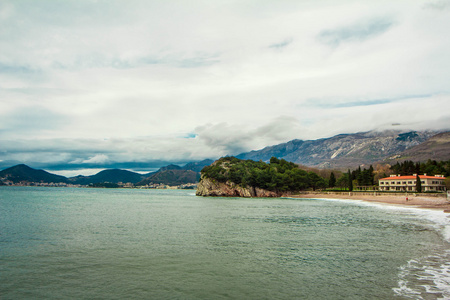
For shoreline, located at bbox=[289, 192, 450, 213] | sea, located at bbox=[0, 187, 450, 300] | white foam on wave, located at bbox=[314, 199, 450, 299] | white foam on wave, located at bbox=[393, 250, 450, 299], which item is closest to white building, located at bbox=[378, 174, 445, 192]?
shoreline, located at bbox=[289, 192, 450, 213]

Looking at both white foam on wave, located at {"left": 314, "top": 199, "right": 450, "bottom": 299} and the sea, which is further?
the sea

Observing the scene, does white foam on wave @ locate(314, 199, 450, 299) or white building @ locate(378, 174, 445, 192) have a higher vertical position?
white building @ locate(378, 174, 445, 192)

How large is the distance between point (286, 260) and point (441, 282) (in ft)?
33.4

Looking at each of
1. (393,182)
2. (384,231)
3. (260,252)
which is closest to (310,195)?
(393,182)

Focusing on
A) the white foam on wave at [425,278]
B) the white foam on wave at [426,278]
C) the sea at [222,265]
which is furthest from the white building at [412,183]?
the white foam on wave at [425,278]

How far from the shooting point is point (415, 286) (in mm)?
17219

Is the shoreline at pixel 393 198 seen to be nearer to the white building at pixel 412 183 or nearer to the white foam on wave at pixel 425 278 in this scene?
the white building at pixel 412 183

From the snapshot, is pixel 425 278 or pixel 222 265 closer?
pixel 425 278

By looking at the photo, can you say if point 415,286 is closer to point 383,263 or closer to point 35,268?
point 383,263

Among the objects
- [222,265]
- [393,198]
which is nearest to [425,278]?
[222,265]

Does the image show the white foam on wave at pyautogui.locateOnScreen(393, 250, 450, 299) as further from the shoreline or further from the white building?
the white building

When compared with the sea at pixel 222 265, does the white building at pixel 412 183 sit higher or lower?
higher

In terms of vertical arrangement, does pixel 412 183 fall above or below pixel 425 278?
above

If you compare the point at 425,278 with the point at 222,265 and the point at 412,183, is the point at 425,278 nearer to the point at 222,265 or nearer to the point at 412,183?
the point at 222,265
